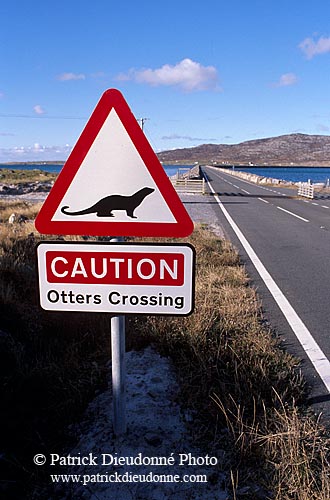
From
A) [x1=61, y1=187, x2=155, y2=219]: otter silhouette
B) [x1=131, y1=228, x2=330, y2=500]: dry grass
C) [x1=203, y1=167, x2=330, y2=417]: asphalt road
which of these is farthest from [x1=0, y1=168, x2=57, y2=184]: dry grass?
[x1=61, y1=187, x2=155, y2=219]: otter silhouette

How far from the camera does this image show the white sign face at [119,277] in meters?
2.08

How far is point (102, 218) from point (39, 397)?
1.53 metres

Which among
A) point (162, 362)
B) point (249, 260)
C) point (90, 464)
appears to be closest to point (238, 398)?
point (162, 362)

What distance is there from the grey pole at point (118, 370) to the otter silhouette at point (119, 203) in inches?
6.1

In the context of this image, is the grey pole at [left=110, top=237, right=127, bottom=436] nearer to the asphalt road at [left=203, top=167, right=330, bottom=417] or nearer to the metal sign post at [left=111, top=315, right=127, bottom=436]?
the metal sign post at [left=111, top=315, right=127, bottom=436]

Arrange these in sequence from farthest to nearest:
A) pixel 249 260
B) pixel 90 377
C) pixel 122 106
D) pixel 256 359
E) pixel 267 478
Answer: pixel 249 260, pixel 256 359, pixel 90 377, pixel 267 478, pixel 122 106

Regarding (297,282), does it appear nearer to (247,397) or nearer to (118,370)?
(247,397)

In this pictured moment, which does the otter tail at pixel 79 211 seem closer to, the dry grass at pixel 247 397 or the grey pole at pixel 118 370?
the grey pole at pixel 118 370

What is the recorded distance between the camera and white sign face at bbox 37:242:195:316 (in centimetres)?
208

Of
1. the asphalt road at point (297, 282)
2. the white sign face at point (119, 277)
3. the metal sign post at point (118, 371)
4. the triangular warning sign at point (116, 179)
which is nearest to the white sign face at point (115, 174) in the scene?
the triangular warning sign at point (116, 179)

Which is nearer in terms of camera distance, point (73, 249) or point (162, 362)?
point (73, 249)

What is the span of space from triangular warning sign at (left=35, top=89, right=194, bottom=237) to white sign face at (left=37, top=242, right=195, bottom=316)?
0.34ft

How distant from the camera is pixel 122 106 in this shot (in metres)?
2.03

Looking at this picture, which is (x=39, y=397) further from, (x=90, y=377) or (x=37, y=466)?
(x=37, y=466)
